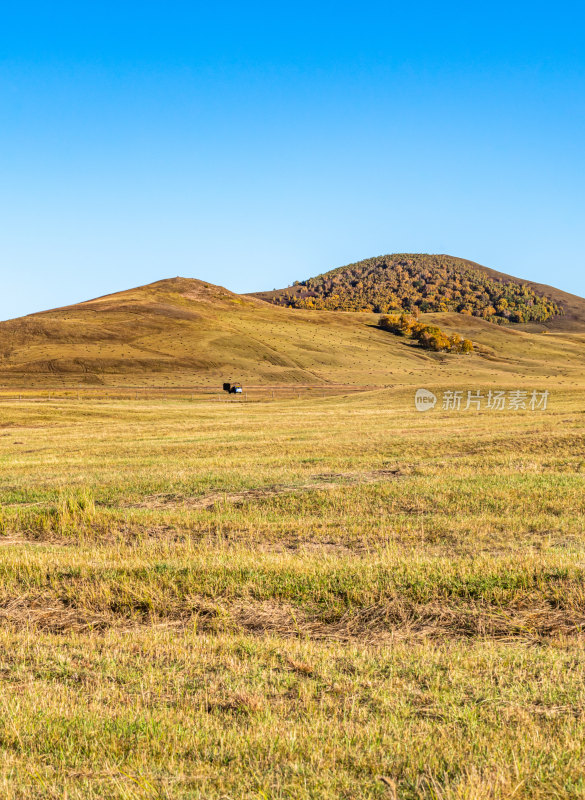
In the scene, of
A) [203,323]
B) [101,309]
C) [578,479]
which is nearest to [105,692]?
[578,479]

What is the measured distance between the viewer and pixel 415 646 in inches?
289

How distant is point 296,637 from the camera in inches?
Answer: 309

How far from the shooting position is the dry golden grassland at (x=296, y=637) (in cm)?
461

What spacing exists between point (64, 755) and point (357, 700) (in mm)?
2421

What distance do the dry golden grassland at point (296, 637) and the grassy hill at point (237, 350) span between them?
90.1m

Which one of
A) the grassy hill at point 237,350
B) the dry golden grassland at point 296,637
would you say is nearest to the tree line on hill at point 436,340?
the grassy hill at point 237,350

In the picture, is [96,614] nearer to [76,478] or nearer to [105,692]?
[105,692]

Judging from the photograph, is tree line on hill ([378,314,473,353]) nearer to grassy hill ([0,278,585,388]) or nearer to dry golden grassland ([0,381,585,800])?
grassy hill ([0,278,585,388])

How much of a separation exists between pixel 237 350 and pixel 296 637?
413 ft

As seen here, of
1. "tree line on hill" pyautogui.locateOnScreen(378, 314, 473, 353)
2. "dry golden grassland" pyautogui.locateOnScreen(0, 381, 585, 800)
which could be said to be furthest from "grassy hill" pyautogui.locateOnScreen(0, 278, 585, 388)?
"dry golden grassland" pyautogui.locateOnScreen(0, 381, 585, 800)

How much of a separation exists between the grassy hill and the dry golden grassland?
296 ft

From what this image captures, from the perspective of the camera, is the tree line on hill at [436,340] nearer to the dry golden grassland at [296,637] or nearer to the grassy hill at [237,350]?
the grassy hill at [237,350]

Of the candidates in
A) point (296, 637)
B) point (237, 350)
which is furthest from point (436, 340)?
point (296, 637)

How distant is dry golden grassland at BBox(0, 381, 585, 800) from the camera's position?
4.61m
